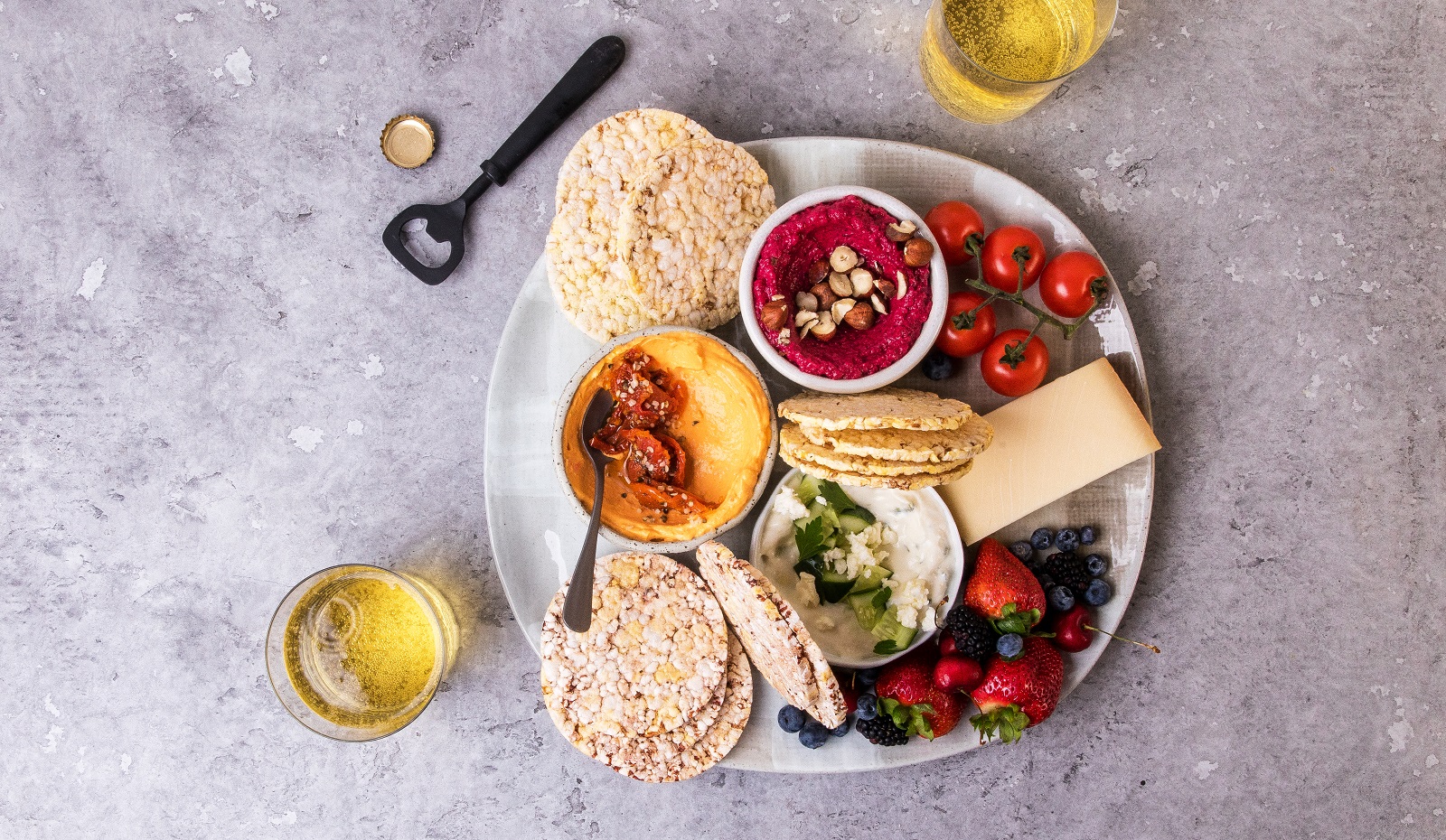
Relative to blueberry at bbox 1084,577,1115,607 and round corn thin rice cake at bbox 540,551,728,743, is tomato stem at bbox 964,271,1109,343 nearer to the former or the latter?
blueberry at bbox 1084,577,1115,607

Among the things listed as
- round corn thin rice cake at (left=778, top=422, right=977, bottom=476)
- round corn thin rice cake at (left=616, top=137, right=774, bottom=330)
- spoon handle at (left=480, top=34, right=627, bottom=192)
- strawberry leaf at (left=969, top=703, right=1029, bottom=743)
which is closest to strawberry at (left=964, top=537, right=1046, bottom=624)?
strawberry leaf at (left=969, top=703, right=1029, bottom=743)

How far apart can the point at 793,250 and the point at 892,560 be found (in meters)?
0.98

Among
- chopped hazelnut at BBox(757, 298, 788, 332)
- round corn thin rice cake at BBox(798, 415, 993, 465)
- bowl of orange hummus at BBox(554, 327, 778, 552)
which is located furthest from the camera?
bowl of orange hummus at BBox(554, 327, 778, 552)

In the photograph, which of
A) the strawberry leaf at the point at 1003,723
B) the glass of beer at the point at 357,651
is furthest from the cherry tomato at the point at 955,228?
the glass of beer at the point at 357,651

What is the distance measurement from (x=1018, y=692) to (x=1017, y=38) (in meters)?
1.95

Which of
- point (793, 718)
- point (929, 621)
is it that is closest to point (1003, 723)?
point (929, 621)

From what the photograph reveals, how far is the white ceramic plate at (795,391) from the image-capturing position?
8.44ft

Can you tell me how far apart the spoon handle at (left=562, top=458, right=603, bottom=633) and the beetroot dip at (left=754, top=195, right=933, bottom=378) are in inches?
25.6

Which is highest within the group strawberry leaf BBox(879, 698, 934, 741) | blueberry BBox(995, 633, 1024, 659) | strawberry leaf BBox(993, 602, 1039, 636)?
strawberry leaf BBox(993, 602, 1039, 636)

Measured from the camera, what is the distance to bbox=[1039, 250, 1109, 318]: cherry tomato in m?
2.46

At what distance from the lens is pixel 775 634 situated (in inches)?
90.4

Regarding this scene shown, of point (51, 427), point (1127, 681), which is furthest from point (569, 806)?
point (51, 427)

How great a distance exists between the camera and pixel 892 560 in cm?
257

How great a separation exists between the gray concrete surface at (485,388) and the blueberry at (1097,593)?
311 millimetres
